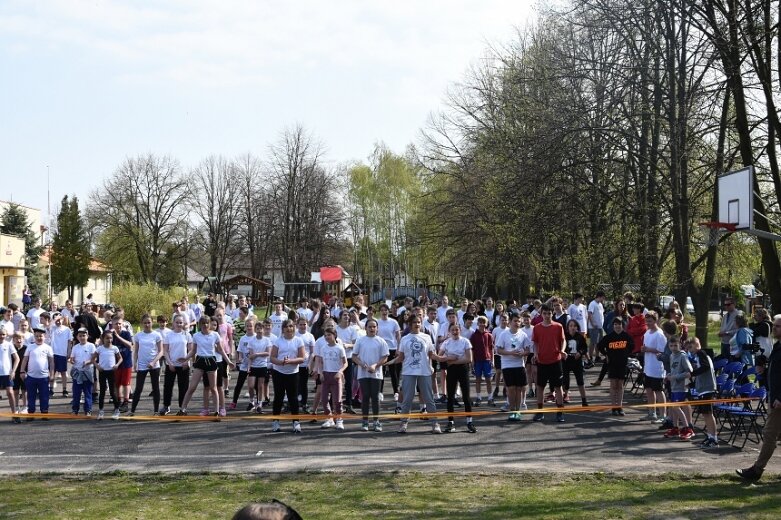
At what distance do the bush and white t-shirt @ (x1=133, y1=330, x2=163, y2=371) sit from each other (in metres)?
32.1

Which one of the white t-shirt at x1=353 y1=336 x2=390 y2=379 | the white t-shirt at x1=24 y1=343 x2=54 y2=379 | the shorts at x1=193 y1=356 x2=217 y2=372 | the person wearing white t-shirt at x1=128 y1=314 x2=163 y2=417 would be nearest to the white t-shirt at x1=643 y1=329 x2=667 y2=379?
the white t-shirt at x1=353 y1=336 x2=390 y2=379

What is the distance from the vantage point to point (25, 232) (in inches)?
2635

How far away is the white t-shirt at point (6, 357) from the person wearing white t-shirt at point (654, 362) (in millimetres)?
11165

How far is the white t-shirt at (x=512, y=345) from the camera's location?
14.8 m

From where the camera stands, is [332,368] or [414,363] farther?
[332,368]

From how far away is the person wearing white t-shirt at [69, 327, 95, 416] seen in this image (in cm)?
1530

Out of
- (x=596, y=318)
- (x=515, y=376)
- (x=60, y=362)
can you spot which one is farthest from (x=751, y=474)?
(x=60, y=362)

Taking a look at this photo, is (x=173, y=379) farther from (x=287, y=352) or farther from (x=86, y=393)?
(x=287, y=352)

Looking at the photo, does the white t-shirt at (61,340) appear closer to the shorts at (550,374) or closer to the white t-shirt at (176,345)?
the white t-shirt at (176,345)

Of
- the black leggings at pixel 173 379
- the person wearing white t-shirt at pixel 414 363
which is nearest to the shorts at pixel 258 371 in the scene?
the black leggings at pixel 173 379

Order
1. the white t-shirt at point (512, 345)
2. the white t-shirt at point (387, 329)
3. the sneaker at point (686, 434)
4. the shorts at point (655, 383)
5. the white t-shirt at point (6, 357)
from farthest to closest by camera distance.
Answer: the white t-shirt at point (387, 329)
the white t-shirt at point (6, 357)
the white t-shirt at point (512, 345)
the shorts at point (655, 383)
the sneaker at point (686, 434)

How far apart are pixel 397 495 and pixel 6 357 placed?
29.3ft

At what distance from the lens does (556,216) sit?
2502 centimetres

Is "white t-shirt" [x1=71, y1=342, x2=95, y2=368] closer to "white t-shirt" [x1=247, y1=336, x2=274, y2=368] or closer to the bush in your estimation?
"white t-shirt" [x1=247, y1=336, x2=274, y2=368]
